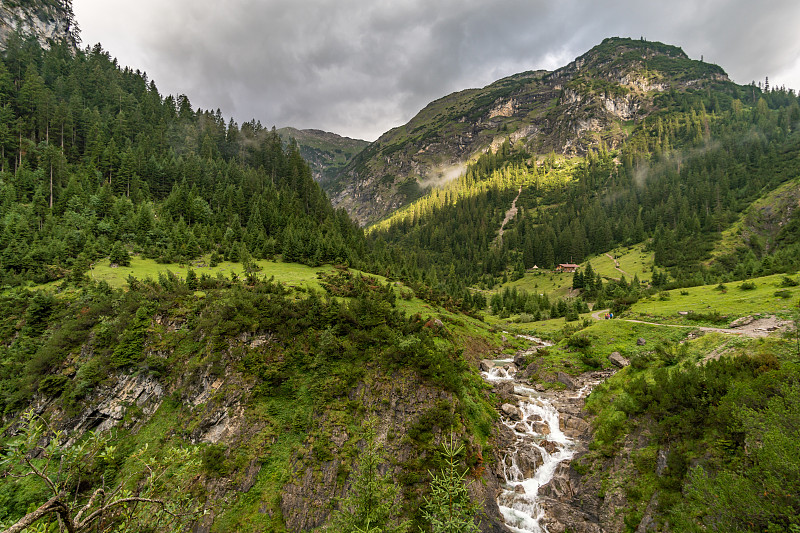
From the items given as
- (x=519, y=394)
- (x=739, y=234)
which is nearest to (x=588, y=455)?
(x=519, y=394)

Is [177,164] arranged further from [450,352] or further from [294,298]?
[450,352]

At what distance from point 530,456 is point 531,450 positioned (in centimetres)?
61

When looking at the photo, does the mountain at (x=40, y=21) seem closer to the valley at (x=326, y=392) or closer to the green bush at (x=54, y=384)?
the valley at (x=326, y=392)

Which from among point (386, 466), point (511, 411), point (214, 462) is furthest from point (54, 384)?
point (511, 411)

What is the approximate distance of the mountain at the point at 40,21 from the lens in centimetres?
9569

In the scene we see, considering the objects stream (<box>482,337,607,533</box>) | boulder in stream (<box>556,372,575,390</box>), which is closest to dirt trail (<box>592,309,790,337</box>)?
stream (<box>482,337,607,533</box>)

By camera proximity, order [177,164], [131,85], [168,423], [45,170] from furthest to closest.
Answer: [131,85], [177,164], [45,170], [168,423]

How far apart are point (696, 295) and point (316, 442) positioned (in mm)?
57994

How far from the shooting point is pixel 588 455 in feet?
71.9

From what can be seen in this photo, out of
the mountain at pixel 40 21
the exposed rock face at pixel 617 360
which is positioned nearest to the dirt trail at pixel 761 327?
the exposed rock face at pixel 617 360

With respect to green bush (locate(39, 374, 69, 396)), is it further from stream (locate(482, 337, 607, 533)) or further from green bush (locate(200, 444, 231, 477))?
stream (locate(482, 337, 607, 533))

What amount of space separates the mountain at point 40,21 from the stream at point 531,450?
156 m

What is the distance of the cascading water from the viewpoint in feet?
67.1

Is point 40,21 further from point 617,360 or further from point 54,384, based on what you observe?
point 617,360
